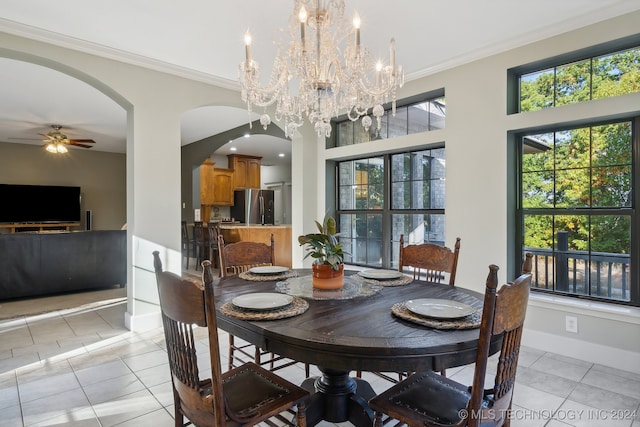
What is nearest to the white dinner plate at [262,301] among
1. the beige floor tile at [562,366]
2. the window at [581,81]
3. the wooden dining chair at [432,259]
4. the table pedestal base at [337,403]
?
the table pedestal base at [337,403]

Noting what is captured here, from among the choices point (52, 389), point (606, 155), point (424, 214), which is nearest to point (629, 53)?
point (606, 155)

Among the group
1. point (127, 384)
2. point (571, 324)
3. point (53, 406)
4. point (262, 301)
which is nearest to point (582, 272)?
point (571, 324)

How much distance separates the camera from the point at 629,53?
2650mm

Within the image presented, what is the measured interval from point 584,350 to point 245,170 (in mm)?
7934

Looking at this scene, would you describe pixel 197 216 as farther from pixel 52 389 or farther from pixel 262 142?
pixel 52 389

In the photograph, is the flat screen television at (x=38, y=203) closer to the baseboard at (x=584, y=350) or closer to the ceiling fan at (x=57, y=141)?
the ceiling fan at (x=57, y=141)

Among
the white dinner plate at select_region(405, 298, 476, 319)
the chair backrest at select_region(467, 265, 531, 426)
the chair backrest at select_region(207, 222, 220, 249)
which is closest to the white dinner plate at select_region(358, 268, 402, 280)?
the white dinner plate at select_region(405, 298, 476, 319)

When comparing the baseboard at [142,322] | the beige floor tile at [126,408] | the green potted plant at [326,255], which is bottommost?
the beige floor tile at [126,408]

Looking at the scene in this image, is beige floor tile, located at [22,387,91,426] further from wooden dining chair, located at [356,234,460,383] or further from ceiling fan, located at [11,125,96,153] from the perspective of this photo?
ceiling fan, located at [11,125,96,153]

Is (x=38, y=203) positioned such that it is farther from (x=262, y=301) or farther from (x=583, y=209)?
(x=583, y=209)

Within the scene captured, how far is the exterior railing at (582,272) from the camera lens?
272cm

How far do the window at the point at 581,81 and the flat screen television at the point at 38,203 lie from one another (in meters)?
9.33

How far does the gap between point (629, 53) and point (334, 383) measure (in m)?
3.21

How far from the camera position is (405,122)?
405 centimetres
